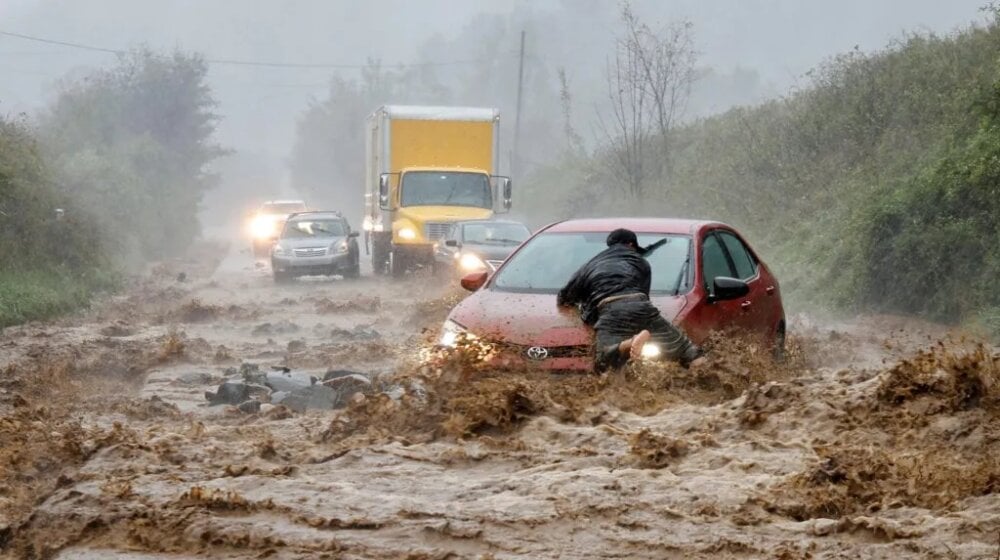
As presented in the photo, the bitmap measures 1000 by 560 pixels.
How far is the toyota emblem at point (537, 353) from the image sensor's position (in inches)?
372

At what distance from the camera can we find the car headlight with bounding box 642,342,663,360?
9352 mm

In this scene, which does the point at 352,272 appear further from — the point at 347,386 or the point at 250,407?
the point at 250,407

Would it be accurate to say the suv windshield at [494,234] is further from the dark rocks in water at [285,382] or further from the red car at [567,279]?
the red car at [567,279]

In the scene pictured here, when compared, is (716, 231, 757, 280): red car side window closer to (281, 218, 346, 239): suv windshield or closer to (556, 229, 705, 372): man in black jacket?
(556, 229, 705, 372): man in black jacket

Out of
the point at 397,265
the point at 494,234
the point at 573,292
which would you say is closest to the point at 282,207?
the point at 397,265

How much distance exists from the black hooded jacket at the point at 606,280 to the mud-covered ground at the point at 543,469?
58 centimetres

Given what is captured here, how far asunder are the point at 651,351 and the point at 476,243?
15921mm

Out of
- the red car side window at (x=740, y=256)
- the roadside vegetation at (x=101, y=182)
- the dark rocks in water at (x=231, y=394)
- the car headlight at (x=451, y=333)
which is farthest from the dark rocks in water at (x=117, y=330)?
the car headlight at (x=451, y=333)

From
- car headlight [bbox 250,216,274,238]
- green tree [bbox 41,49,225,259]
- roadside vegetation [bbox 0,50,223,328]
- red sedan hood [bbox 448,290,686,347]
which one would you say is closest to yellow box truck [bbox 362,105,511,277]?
roadside vegetation [bbox 0,50,223,328]

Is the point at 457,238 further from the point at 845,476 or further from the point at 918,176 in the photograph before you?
the point at 845,476

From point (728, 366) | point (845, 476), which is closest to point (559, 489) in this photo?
point (845, 476)

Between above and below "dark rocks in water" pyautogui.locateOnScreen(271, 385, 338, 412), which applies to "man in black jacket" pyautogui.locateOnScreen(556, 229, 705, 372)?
above

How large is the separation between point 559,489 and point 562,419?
1.62 meters

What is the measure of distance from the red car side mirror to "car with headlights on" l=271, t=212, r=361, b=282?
66.5ft
